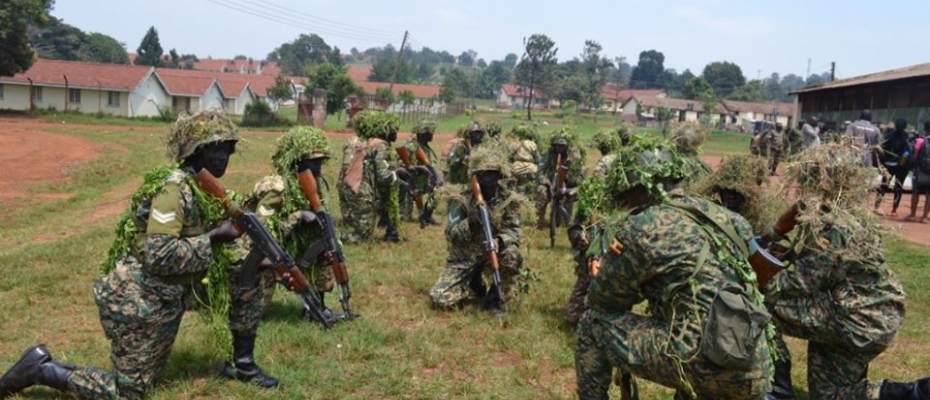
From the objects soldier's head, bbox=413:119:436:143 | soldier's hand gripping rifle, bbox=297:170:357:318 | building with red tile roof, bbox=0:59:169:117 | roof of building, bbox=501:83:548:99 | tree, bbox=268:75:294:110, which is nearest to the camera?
soldier's hand gripping rifle, bbox=297:170:357:318

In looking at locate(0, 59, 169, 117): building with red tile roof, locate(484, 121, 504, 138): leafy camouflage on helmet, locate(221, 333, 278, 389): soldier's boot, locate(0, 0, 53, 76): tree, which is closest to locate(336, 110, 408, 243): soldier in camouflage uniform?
locate(484, 121, 504, 138): leafy camouflage on helmet

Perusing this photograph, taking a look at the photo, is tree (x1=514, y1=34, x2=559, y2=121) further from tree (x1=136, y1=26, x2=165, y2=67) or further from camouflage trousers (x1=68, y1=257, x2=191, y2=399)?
camouflage trousers (x1=68, y1=257, x2=191, y2=399)

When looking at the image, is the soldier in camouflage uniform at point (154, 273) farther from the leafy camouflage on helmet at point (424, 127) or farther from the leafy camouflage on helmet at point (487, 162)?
the leafy camouflage on helmet at point (424, 127)

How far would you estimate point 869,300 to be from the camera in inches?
186

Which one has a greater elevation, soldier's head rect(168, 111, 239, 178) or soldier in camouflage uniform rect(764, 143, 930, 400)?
soldier's head rect(168, 111, 239, 178)

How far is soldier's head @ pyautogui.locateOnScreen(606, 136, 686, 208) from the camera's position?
4.10 m

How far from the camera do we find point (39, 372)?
4.86 metres

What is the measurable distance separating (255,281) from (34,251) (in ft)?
19.6

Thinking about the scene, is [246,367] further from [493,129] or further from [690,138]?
[493,129]

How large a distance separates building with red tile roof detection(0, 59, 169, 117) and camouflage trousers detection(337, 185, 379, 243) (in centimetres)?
3901

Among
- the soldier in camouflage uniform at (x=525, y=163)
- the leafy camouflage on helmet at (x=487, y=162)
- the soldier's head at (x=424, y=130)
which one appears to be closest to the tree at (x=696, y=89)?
the soldier in camouflage uniform at (x=525, y=163)

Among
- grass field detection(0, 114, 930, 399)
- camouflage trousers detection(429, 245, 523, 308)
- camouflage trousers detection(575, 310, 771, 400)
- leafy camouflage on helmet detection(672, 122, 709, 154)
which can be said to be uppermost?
leafy camouflage on helmet detection(672, 122, 709, 154)

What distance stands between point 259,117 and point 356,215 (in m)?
29.4

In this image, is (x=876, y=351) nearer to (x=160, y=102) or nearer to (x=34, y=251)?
(x=34, y=251)
